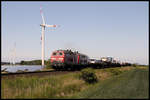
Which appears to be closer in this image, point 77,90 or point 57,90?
point 57,90

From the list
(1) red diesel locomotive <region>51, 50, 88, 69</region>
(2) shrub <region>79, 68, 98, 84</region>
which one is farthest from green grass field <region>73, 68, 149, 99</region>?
(1) red diesel locomotive <region>51, 50, 88, 69</region>

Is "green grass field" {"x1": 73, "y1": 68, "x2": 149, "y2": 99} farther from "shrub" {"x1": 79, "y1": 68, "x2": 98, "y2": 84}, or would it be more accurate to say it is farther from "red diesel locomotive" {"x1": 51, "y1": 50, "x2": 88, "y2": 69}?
"red diesel locomotive" {"x1": 51, "y1": 50, "x2": 88, "y2": 69}

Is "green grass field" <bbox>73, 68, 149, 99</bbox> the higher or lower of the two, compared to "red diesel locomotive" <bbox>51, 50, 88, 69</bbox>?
lower

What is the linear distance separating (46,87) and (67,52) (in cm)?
2359

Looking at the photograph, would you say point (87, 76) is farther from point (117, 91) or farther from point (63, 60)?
point (63, 60)

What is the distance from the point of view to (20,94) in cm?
1725

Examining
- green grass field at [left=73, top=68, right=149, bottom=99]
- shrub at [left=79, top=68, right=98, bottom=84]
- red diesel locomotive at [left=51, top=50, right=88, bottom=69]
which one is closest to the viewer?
green grass field at [left=73, top=68, right=149, bottom=99]

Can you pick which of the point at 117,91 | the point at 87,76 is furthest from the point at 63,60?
the point at 117,91

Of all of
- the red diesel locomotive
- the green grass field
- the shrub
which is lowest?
the green grass field

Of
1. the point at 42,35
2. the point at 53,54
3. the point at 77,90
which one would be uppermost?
the point at 42,35

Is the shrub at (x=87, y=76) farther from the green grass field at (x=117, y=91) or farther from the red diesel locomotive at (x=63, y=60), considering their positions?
the red diesel locomotive at (x=63, y=60)

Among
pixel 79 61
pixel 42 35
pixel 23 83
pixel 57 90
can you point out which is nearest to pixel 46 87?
pixel 57 90

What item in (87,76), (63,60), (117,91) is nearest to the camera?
(117,91)

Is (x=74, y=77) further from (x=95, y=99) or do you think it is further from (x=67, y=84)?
(x=95, y=99)
